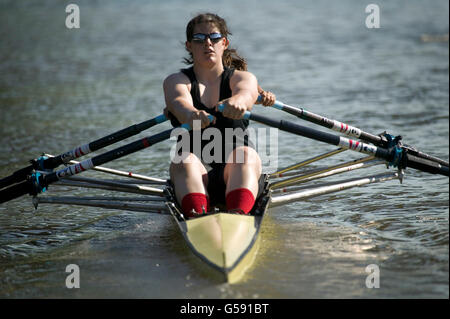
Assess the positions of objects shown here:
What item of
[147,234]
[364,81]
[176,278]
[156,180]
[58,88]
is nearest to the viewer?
[176,278]

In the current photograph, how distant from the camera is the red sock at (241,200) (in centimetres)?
486

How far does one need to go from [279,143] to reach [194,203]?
4418mm

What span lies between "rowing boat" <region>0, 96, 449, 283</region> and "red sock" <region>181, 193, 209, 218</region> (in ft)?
0.23

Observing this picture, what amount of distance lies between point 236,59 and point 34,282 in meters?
2.82

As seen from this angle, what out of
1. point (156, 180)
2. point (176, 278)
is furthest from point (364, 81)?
point (176, 278)

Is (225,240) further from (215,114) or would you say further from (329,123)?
(329,123)

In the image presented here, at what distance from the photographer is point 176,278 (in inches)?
177

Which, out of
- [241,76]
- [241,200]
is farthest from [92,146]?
[241,200]

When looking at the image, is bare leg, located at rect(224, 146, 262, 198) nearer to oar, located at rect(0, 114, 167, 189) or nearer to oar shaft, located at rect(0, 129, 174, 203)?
oar shaft, located at rect(0, 129, 174, 203)

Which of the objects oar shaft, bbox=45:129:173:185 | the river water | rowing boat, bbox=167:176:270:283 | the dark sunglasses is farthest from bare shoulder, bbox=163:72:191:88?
rowing boat, bbox=167:176:270:283

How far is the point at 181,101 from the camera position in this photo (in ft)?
16.8

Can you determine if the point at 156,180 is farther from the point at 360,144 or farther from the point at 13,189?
the point at 360,144

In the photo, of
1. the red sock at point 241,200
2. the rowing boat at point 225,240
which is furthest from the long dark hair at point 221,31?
the rowing boat at point 225,240
